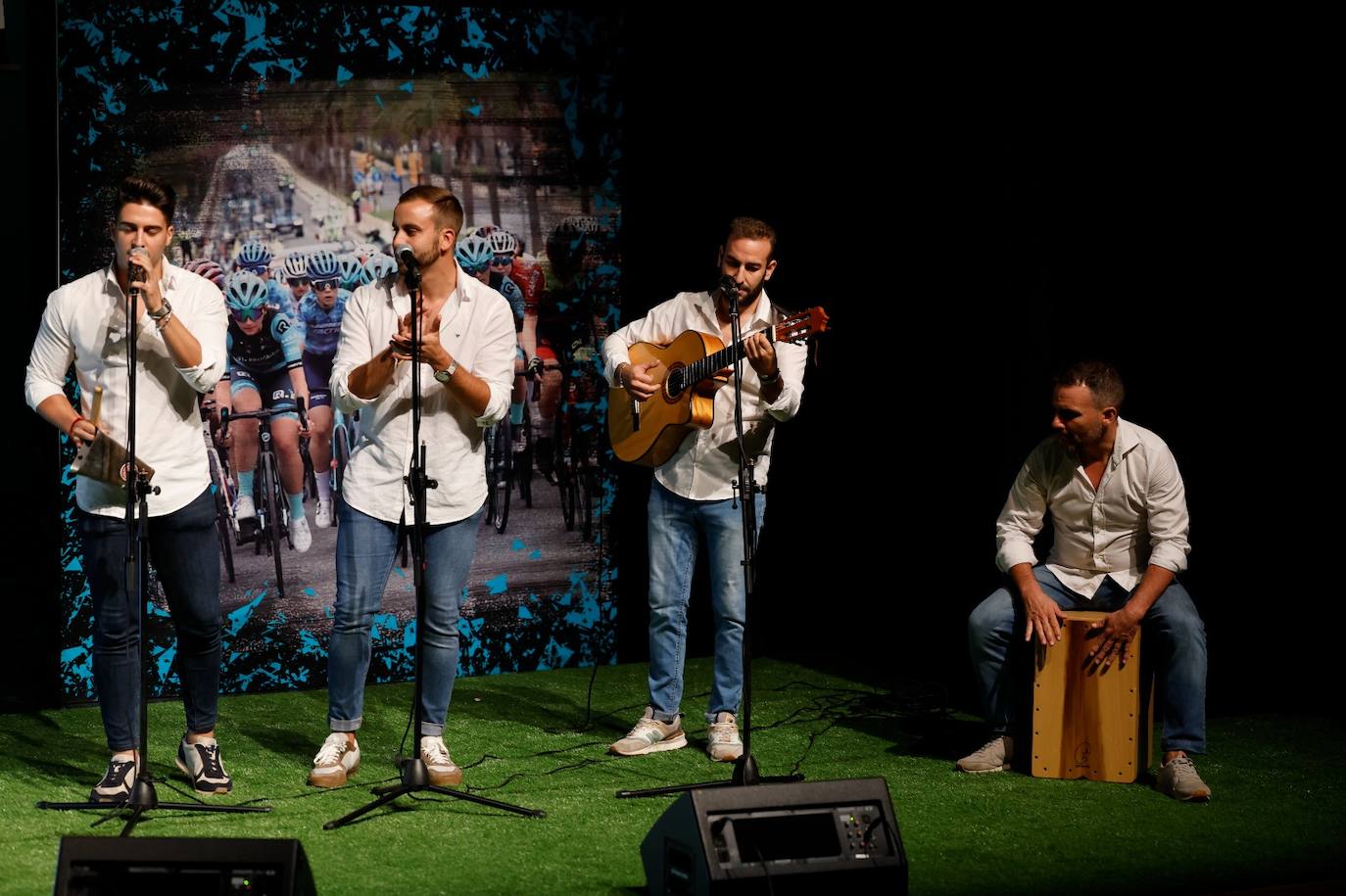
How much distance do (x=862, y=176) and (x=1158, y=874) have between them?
348 centimetres

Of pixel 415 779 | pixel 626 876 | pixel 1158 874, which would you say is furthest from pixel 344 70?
pixel 1158 874

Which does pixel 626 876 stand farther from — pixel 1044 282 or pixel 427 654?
pixel 1044 282

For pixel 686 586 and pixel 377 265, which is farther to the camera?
pixel 377 265

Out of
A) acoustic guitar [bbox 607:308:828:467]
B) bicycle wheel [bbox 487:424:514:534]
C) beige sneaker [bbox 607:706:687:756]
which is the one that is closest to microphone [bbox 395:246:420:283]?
acoustic guitar [bbox 607:308:828:467]

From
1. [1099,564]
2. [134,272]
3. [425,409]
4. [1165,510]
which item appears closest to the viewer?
[134,272]

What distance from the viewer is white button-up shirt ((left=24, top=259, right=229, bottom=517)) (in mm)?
4152

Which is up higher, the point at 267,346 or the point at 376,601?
the point at 267,346

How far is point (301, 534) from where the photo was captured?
6016 mm

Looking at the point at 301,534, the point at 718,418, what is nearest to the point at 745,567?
the point at 718,418

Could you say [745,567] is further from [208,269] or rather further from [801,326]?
[208,269]

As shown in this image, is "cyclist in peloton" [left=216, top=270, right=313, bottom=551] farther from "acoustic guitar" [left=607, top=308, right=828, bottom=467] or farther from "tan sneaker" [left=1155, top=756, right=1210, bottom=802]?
"tan sneaker" [left=1155, top=756, right=1210, bottom=802]

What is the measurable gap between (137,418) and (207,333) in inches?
11.8

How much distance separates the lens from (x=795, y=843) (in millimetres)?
3320

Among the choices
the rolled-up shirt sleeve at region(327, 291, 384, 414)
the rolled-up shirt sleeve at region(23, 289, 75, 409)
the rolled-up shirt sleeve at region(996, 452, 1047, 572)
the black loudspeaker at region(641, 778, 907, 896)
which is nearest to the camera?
the black loudspeaker at region(641, 778, 907, 896)
